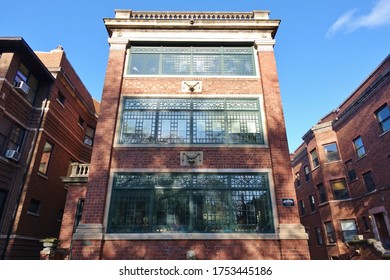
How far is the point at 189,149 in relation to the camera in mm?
10859

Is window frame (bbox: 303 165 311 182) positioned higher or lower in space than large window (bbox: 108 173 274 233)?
higher

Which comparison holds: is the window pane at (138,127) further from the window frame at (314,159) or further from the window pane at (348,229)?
the window frame at (314,159)

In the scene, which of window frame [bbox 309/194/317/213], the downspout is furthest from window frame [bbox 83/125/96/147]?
window frame [bbox 309/194/317/213]

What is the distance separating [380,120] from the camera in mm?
18312

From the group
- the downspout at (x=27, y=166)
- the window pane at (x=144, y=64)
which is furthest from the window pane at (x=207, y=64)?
the downspout at (x=27, y=166)

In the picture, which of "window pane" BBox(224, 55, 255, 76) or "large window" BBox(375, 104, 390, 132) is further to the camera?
"large window" BBox(375, 104, 390, 132)

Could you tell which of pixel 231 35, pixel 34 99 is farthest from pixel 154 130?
pixel 34 99

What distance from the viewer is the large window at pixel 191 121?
1117cm

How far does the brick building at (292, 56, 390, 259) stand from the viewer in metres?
17.7

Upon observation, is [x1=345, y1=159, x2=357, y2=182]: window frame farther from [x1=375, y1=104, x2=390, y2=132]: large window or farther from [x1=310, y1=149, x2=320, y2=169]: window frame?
[x1=375, y1=104, x2=390, y2=132]: large window

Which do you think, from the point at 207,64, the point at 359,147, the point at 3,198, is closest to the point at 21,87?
the point at 3,198

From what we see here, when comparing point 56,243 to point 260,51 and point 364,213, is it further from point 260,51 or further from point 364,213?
point 364,213

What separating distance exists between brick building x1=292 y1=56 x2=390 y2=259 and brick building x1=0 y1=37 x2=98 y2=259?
1893 centimetres

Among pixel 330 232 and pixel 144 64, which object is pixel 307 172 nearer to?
pixel 330 232
